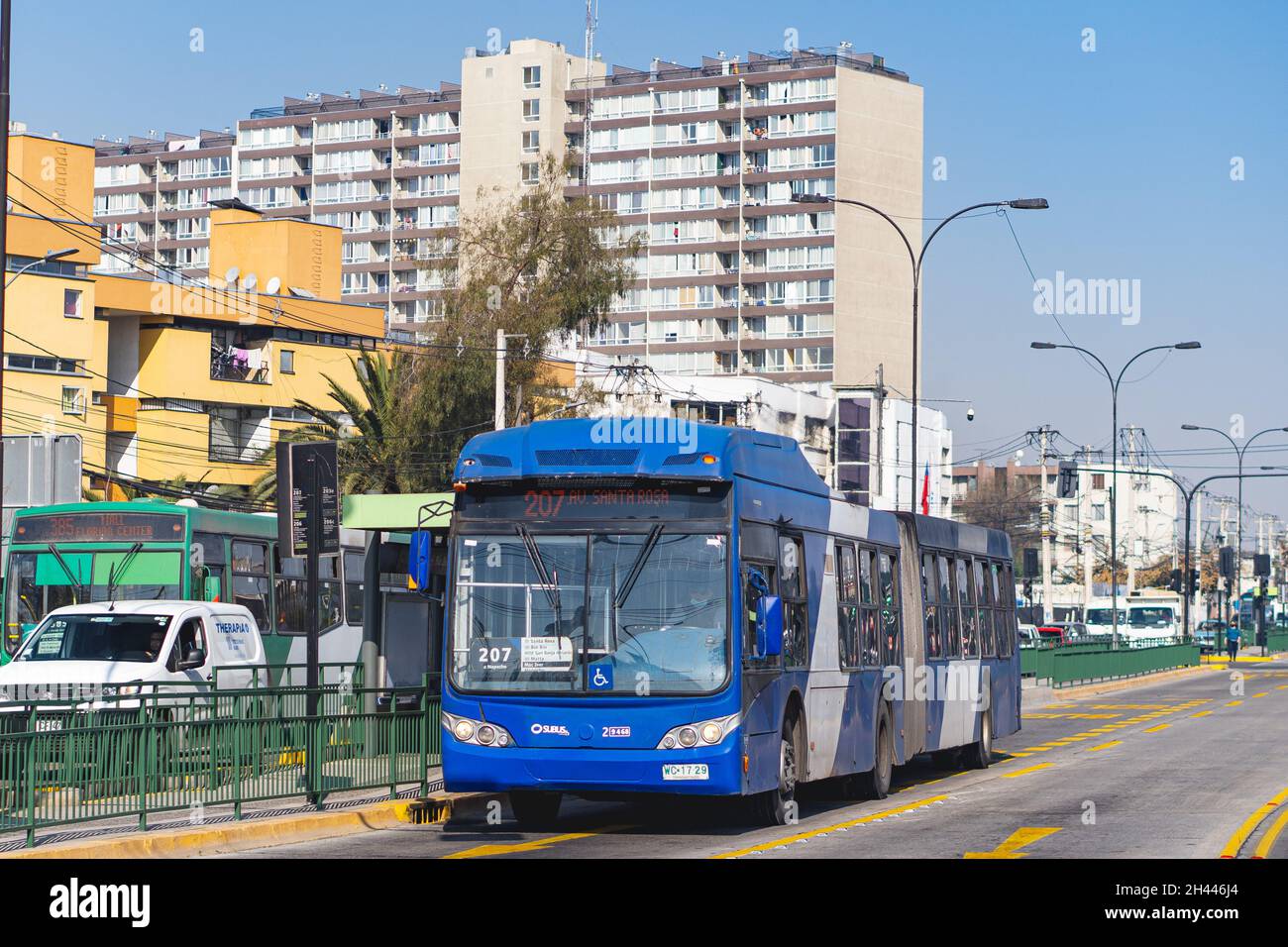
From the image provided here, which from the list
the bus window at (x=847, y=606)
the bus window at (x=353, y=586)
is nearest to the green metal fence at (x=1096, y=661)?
the bus window at (x=353, y=586)

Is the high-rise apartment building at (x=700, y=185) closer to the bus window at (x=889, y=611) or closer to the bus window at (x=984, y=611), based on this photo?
the bus window at (x=984, y=611)

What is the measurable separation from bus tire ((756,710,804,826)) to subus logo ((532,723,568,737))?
2216mm

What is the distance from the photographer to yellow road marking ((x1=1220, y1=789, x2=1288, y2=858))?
586 inches

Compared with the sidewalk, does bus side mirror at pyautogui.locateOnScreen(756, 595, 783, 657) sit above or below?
above

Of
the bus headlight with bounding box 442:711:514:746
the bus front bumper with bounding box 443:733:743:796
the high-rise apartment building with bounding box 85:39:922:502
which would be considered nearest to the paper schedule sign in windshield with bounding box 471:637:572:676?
the bus headlight with bounding box 442:711:514:746

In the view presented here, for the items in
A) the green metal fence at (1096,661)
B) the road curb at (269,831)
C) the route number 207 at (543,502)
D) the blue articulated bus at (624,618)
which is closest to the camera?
the road curb at (269,831)

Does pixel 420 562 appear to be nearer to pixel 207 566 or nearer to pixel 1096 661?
pixel 207 566

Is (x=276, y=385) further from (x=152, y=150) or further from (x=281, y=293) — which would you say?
(x=152, y=150)

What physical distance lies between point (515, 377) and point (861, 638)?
3680cm

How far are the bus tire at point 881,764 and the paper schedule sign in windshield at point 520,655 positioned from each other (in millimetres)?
5734

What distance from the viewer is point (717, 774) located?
50.9ft

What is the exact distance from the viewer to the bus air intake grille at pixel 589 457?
1638cm

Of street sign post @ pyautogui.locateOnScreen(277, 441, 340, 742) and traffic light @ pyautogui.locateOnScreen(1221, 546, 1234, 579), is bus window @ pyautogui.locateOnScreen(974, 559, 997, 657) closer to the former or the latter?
street sign post @ pyautogui.locateOnScreen(277, 441, 340, 742)
